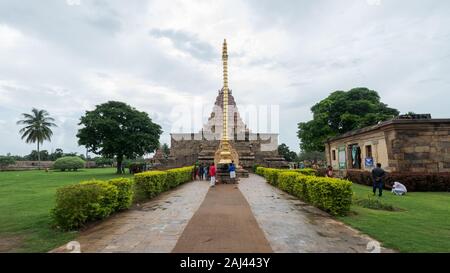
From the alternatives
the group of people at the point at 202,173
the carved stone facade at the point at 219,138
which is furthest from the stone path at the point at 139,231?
the carved stone facade at the point at 219,138

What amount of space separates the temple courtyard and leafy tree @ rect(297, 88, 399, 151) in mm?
25837

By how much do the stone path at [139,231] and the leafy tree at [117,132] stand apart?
26.2 meters

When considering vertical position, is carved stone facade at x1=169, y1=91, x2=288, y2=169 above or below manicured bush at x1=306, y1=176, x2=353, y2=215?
above

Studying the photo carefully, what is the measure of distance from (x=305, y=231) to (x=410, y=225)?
2729 millimetres

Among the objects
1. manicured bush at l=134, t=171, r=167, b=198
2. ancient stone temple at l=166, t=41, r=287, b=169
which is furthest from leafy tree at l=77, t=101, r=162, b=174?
manicured bush at l=134, t=171, r=167, b=198

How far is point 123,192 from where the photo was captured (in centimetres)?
1005

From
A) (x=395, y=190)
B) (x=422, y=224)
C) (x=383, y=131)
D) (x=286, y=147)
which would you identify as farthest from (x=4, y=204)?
(x=286, y=147)

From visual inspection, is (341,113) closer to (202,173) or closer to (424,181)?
(202,173)

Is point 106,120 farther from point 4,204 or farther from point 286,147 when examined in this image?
point 286,147

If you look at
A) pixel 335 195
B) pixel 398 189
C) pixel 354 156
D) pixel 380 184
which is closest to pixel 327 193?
pixel 335 195

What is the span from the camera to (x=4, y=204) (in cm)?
1208

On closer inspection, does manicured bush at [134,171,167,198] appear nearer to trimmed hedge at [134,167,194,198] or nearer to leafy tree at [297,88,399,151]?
trimmed hedge at [134,167,194,198]

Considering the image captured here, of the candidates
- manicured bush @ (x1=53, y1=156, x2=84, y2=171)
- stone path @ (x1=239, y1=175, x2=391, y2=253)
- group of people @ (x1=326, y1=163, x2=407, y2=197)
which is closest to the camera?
stone path @ (x1=239, y1=175, x2=391, y2=253)

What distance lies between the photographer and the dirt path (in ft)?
18.8
